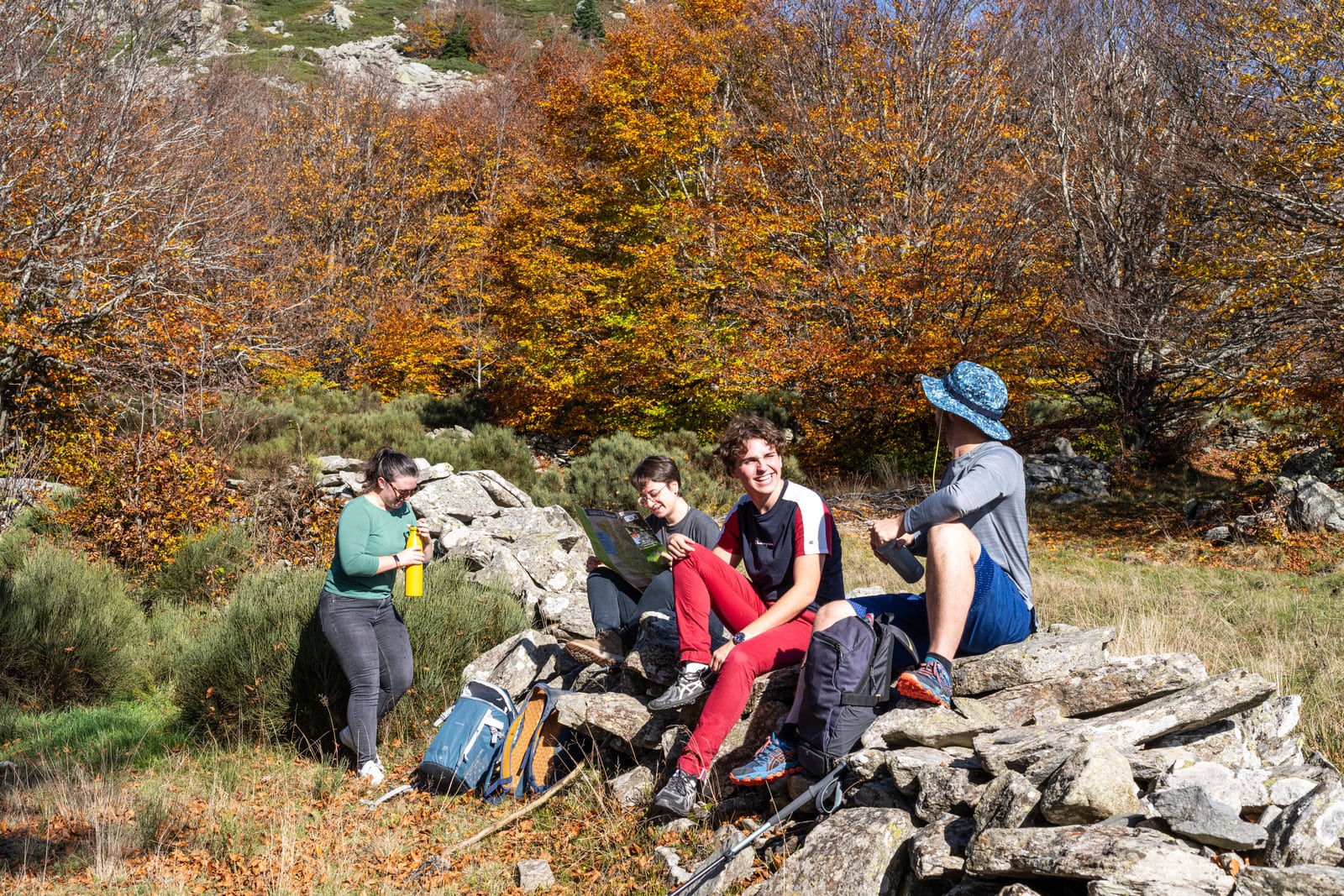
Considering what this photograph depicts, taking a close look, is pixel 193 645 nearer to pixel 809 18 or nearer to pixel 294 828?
pixel 294 828

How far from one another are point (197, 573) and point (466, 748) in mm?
5276

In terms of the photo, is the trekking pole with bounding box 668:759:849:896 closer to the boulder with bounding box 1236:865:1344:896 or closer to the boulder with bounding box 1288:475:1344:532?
the boulder with bounding box 1236:865:1344:896

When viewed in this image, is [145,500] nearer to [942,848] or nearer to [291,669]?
[291,669]

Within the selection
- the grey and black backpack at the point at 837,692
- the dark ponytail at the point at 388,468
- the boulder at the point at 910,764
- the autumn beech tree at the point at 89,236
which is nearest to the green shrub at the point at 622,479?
the autumn beech tree at the point at 89,236

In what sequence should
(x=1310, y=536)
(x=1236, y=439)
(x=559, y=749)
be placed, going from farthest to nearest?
(x=1236, y=439), (x=1310, y=536), (x=559, y=749)

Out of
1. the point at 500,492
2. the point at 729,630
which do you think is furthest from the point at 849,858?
the point at 500,492

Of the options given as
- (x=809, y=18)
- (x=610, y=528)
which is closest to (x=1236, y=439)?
(x=809, y=18)

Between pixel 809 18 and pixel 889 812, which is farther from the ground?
pixel 809 18

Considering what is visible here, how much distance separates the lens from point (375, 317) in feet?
73.9

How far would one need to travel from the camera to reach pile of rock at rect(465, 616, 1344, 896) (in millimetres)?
2482

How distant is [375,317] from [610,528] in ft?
61.4

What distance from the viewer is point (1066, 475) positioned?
15.8 m

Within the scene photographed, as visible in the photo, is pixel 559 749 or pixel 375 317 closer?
pixel 559 749

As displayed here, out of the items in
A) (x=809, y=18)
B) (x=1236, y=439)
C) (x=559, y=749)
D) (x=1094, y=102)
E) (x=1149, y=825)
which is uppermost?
A: (x=809, y=18)
